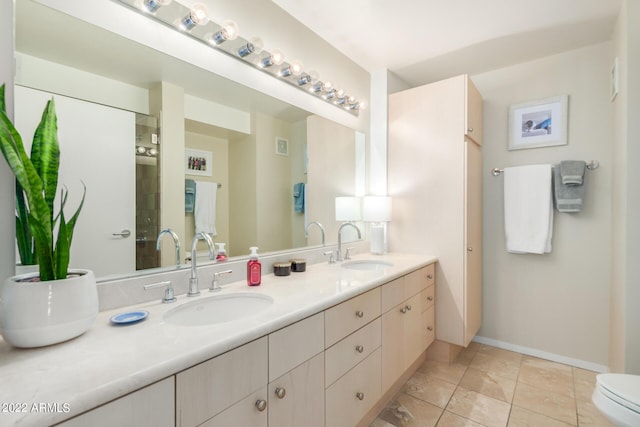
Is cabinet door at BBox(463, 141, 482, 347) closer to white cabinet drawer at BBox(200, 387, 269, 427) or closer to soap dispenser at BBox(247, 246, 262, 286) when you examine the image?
soap dispenser at BBox(247, 246, 262, 286)

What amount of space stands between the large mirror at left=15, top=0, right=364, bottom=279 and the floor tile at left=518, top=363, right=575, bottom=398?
188cm

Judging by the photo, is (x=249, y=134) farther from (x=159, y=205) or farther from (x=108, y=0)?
(x=108, y=0)

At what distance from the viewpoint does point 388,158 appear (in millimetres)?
2527

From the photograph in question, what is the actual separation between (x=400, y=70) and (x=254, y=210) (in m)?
1.89

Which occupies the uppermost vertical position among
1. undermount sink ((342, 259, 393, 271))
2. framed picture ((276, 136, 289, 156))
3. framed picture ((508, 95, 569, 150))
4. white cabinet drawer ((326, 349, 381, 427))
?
framed picture ((508, 95, 569, 150))

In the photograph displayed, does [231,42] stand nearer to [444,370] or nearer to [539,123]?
[539,123]

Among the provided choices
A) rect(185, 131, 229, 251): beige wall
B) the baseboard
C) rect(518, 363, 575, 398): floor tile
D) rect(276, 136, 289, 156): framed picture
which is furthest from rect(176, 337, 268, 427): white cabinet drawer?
the baseboard

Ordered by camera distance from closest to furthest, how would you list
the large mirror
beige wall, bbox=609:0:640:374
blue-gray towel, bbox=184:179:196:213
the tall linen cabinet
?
the large mirror → blue-gray towel, bbox=184:179:196:213 → beige wall, bbox=609:0:640:374 → the tall linen cabinet

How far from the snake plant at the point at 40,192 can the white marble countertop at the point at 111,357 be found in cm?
21

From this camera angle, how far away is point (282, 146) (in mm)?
1826

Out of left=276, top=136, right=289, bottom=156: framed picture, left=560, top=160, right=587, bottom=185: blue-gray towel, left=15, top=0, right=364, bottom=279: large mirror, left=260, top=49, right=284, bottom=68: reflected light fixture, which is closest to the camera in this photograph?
left=15, top=0, right=364, bottom=279: large mirror

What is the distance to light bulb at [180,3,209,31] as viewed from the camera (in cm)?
129

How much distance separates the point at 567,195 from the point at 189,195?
249cm

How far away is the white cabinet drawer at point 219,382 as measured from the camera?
0.73 metres
